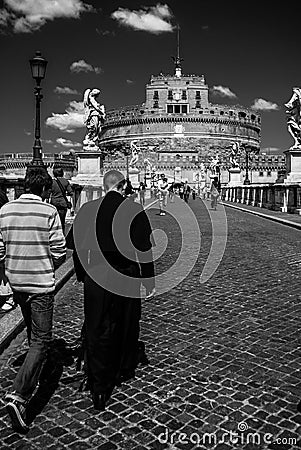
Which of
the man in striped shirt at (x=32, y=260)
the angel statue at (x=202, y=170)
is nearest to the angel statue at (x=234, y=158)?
the angel statue at (x=202, y=170)

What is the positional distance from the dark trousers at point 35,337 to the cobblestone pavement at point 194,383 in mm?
298

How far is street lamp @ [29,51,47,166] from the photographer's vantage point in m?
12.4

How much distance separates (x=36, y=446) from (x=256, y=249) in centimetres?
894

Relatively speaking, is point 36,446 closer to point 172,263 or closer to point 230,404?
point 230,404

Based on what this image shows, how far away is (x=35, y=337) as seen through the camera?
12.1 ft

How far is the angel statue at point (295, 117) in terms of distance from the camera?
24.1 meters

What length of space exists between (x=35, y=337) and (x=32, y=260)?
53 centimetres

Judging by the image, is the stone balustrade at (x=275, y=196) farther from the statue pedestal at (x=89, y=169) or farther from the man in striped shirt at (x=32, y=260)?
the man in striped shirt at (x=32, y=260)

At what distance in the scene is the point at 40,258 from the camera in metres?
3.62

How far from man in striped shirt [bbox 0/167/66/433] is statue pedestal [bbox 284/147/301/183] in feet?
71.8

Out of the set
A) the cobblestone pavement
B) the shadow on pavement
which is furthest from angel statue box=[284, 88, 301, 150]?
the shadow on pavement

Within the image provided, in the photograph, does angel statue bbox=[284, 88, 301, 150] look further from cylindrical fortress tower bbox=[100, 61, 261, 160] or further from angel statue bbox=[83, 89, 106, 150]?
cylindrical fortress tower bbox=[100, 61, 261, 160]

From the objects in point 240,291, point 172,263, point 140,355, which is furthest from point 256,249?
point 140,355

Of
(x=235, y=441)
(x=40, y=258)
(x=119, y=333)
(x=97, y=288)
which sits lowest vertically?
(x=235, y=441)
